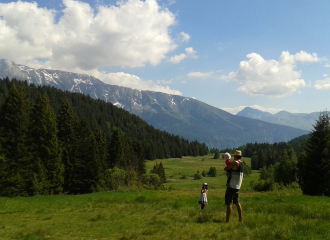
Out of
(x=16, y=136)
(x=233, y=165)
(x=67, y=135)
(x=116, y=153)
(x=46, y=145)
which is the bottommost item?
(x=116, y=153)

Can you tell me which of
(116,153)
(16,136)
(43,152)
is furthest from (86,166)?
(116,153)

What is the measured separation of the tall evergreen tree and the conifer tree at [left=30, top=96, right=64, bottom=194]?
3486 cm

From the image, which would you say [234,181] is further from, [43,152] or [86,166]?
[86,166]

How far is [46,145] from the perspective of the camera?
3694 centimetres

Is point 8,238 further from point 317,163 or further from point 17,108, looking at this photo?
point 317,163

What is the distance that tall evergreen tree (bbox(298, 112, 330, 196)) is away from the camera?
30.3m

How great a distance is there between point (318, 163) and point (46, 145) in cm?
3789

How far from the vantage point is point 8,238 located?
968cm

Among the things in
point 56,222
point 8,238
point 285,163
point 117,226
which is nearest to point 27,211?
point 56,222

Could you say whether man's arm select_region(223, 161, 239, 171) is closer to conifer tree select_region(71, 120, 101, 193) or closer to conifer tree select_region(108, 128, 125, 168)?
conifer tree select_region(71, 120, 101, 193)

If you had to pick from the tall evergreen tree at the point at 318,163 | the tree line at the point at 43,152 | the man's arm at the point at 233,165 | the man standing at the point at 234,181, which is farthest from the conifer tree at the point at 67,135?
the man's arm at the point at 233,165

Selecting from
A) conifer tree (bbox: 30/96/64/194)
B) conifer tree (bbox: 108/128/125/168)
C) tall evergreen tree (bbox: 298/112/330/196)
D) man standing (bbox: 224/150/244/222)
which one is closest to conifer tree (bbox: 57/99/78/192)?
conifer tree (bbox: 30/96/64/194)

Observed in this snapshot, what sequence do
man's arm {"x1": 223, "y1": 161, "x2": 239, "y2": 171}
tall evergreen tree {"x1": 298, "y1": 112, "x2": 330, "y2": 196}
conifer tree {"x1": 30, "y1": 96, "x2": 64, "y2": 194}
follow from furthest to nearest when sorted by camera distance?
1. conifer tree {"x1": 30, "y1": 96, "x2": 64, "y2": 194}
2. tall evergreen tree {"x1": 298, "y1": 112, "x2": 330, "y2": 196}
3. man's arm {"x1": 223, "y1": 161, "x2": 239, "y2": 171}

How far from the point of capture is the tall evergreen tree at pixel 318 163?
30.3 m
